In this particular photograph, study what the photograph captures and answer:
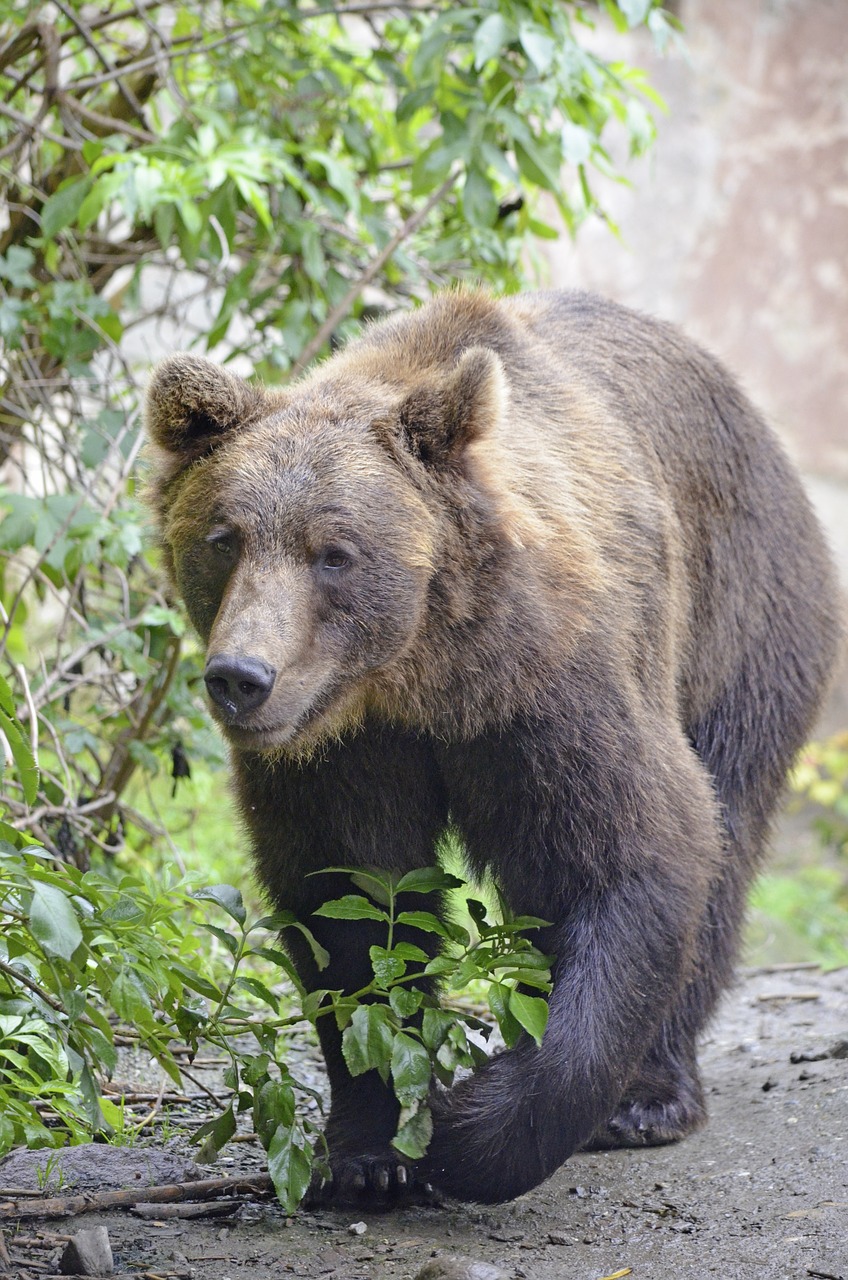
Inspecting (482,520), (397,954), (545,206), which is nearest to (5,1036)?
(397,954)

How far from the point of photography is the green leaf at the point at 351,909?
3473 mm

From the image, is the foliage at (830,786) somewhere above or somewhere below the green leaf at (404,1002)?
above

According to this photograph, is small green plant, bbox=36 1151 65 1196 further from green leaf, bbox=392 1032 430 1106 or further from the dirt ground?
green leaf, bbox=392 1032 430 1106

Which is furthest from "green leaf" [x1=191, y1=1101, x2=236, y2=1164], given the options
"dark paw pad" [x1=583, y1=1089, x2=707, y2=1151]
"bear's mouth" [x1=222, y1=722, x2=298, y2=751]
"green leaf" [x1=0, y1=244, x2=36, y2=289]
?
"green leaf" [x1=0, y1=244, x2=36, y2=289]

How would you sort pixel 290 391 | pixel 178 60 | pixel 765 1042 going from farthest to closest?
pixel 178 60, pixel 765 1042, pixel 290 391

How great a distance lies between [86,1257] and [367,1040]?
76 centimetres

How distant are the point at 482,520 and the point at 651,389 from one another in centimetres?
145

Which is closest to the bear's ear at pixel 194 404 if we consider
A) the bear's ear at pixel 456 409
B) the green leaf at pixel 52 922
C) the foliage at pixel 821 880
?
the bear's ear at pixel 456 409

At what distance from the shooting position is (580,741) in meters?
3.67

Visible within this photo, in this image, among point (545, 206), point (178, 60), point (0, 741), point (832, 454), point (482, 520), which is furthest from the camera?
point (832, 454)

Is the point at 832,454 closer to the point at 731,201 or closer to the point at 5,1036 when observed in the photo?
the point at 731,201

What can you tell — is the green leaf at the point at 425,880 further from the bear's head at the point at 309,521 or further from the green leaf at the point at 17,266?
the green leaf at the point at 17,266

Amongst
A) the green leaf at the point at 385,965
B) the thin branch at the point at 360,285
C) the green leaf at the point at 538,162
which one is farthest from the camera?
the thin branch at the point at 360,285

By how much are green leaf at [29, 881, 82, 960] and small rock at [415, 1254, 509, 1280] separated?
109 cm
